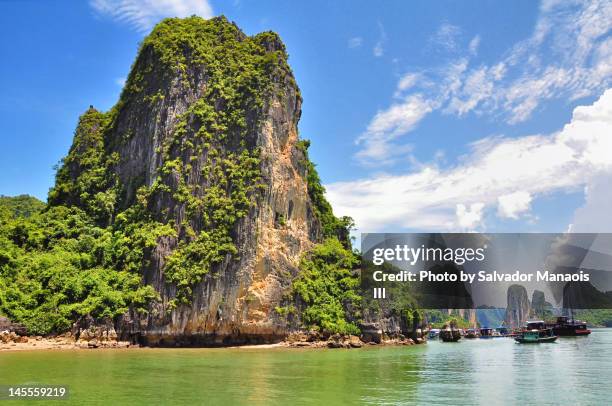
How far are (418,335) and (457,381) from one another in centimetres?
3797

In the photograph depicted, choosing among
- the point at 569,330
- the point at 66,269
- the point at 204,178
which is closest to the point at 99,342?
the point at 66,269

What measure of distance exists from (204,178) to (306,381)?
2821 centimetres

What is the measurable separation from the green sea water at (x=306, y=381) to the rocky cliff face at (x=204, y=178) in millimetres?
12011

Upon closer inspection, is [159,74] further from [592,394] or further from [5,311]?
[592,394]

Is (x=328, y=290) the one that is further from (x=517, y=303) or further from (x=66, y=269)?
(x=517, y=303)

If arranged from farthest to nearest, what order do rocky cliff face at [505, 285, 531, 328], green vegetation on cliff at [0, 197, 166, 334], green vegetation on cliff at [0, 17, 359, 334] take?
1. rocky cliff face at [505, 285, 531, 328]
2. green vegetation on cliff at [0, 17, 359, 334]
3. green vegetation on cliff at [0, 197, 166, 334]

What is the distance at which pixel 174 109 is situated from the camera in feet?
158

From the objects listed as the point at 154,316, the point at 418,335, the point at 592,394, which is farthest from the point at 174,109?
the point at 592,394

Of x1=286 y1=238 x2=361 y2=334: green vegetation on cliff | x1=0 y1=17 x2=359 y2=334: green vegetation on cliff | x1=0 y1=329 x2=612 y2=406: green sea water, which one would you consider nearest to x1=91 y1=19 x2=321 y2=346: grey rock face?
x1=0 y1=17 x2=359 y2=334: green vegetation on cliff

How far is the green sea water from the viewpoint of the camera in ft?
52.3

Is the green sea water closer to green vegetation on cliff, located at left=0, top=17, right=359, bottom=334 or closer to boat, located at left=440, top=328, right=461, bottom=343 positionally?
green vegetation on cliff, located at left=0, top=17, right=359, bottom=334

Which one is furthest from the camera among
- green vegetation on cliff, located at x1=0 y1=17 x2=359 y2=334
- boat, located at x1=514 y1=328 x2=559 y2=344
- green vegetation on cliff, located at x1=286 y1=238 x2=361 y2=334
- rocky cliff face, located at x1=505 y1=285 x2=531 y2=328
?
rocky cliff face, located at x1=505 y1=285 x2=531 y2=328

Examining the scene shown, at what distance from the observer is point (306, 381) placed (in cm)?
1964

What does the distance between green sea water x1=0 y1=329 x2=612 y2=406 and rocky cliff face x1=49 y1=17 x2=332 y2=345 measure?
12011mm
